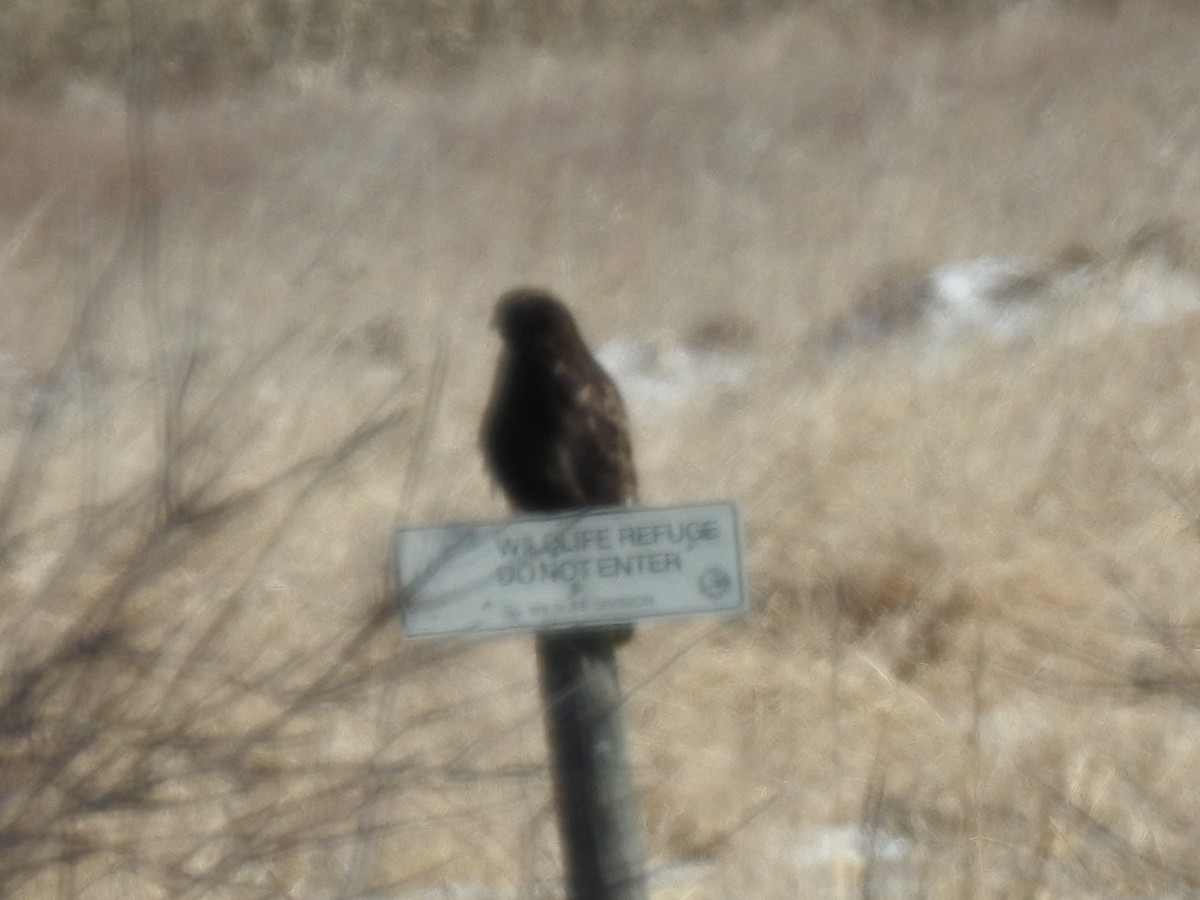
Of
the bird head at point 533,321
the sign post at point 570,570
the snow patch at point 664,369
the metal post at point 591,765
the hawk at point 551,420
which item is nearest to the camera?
the sign post at point 570,570

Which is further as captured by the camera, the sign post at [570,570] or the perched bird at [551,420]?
the perched bird at [551,420]

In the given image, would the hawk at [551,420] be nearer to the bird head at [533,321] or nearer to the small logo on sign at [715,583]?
the bird head at [533,321]

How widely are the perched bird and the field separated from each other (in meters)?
0.14

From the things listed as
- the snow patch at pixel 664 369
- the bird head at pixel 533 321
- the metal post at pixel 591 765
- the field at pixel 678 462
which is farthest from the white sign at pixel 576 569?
the snow patch at pixel 664 369

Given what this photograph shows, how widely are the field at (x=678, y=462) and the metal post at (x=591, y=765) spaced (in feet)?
0.78

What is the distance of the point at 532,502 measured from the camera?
2.20 m

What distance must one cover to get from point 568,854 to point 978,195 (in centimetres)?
733

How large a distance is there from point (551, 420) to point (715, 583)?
45 cm

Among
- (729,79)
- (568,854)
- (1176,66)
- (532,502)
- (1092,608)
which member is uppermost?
(729,79)

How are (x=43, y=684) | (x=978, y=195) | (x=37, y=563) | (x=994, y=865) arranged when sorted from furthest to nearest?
1. (x=978, y=195)
2. (x=37, y=563)
3. (x=994, y=865)
4. (x=43, y=684)

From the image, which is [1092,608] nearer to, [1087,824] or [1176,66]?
[1087,824]

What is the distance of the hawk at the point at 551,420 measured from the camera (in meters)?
2.21

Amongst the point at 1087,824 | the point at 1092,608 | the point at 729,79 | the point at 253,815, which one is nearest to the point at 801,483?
the point at 1092,608

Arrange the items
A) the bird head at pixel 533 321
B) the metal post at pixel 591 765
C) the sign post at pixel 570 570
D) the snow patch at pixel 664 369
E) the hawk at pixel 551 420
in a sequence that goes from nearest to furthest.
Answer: the sign post at pixel 570 570 < the metal post at pixel 591 765 < the hawk at pixel 551 420 < the bird head at pixel 533 321 < the snow patch at pixel 664 369
